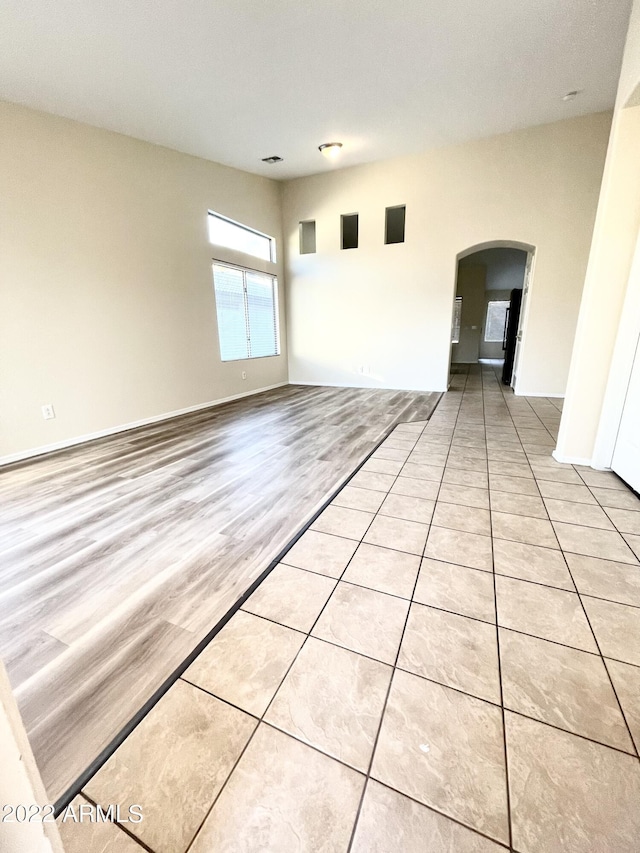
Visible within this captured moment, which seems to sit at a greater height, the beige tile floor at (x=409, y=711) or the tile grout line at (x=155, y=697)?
the beige tile floor at (x=409, y=711)

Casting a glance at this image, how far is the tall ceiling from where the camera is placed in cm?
254

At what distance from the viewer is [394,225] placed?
6.18m

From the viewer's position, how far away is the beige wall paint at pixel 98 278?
3029 millimetres

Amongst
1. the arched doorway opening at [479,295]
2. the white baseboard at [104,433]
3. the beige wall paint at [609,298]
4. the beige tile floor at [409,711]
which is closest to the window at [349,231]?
the white baseboard at [104,433]

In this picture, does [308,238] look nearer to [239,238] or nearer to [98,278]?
[239,238]

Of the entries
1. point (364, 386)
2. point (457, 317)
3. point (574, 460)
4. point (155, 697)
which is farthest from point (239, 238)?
point (457, 317)

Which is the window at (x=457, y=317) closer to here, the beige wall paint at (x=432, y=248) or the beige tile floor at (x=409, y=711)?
the beige wall paint at (x=432, y=248)

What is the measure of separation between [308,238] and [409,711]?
706 cm

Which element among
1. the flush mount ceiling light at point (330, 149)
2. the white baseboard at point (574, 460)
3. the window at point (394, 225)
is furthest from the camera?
the window at point (394, 225)

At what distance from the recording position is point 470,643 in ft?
3.90

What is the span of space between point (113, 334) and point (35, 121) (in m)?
1.85

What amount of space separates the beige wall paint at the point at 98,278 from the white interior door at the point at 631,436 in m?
4.62

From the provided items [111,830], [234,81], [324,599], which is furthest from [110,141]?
[111,830]

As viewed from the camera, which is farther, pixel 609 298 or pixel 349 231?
pixel 349 231
